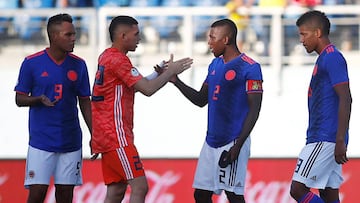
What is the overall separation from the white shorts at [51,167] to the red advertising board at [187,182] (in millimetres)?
1978

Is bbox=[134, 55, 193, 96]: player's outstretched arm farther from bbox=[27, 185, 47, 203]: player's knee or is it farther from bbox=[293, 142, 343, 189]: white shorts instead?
bbox=[27, 185, 47, 203]: player's knee

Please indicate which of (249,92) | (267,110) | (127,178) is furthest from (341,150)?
(267,110)

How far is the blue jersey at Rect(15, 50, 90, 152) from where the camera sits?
281 inches

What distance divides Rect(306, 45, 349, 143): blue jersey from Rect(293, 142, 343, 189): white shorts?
6 centimetres

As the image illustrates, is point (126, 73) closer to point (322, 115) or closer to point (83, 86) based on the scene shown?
point (83, 86)

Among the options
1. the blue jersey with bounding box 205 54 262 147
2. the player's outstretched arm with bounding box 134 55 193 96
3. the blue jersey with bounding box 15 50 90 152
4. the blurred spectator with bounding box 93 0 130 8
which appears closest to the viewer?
the player's outstretched arm with bounding box 134 55 193 96

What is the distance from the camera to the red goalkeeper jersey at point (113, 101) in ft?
22.0

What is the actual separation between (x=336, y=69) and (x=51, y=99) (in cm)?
208

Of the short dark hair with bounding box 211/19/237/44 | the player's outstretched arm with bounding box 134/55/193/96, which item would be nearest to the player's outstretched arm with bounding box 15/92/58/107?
the player's outstretched arm with bounding box 134/55/193/96

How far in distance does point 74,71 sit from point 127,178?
3.37 ft

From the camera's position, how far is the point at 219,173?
7.05 meters

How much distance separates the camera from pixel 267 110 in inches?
424

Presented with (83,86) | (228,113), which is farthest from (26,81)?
(228,113)

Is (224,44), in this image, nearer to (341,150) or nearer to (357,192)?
(341,150)
